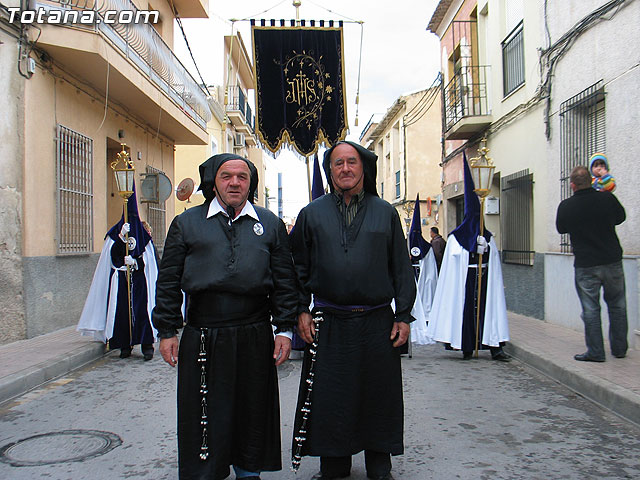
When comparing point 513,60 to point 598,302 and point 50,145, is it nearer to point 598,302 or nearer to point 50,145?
point 598,302

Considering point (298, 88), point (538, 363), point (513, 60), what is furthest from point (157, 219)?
point (538, 363)

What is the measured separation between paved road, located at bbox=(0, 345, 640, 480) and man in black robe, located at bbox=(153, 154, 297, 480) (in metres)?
0.61

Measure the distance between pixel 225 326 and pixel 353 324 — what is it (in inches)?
28.3

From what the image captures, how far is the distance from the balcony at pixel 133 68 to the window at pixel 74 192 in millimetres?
1145

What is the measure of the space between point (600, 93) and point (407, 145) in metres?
20.9

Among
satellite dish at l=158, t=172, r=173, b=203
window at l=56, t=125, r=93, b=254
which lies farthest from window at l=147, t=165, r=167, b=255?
window at l=56, t=125, r=93, b=254

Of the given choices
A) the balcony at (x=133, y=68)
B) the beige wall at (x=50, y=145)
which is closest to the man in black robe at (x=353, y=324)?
the beige wall at (x=50, y=145)

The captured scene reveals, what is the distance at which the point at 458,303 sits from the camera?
7.62m

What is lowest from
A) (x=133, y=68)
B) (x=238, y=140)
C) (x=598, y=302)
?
(x=598, y=302)

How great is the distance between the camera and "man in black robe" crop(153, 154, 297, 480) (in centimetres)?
319

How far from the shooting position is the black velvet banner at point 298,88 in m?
8.39

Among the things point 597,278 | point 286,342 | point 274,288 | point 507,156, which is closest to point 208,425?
point 286,342

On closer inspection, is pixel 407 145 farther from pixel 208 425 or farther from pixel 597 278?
pixel 208 425

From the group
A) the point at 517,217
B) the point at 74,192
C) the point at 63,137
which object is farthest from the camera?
the point at 517,217
